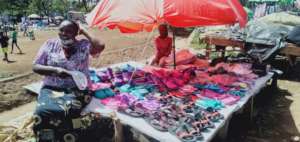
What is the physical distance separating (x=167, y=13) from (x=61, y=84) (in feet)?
4.79

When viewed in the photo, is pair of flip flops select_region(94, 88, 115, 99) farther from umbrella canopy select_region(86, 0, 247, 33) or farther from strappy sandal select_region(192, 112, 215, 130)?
strappy sandal select_region(192, 112, 215, 130)

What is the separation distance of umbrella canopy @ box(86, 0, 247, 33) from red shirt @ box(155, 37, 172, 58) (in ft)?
5.48

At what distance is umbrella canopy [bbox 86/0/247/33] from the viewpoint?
3612 mm

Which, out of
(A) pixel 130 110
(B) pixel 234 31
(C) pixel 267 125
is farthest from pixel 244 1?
(A) pixel 130 110

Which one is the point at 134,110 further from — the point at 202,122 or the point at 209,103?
the point at 209,103

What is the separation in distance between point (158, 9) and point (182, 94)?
1136mm

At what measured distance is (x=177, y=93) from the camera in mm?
3979

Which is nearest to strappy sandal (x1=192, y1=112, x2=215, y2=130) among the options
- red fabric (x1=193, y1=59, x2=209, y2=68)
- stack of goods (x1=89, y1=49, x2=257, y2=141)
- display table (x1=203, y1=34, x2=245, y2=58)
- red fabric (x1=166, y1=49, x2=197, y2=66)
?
stack of goods (x1=89, y1=49, x2=257, y2=141)

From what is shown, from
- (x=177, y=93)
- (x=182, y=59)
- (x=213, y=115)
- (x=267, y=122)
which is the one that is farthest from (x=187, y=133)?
(x=182, y=59)

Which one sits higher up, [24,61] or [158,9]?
[158,9]

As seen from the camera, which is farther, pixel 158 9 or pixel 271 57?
pixel 271 57

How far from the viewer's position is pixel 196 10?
12.3 ft

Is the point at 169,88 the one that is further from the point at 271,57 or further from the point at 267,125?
the point at 271,57

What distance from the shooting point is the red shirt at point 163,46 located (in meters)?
5.49
